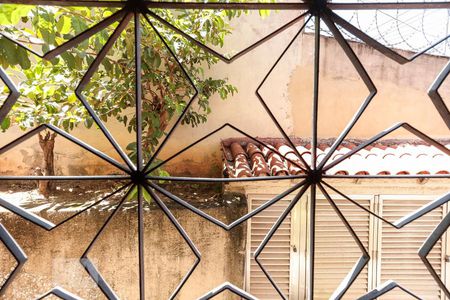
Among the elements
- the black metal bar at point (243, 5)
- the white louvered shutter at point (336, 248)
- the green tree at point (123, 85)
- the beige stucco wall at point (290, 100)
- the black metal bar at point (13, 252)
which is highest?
the beige stucco wall at point (290, 100)

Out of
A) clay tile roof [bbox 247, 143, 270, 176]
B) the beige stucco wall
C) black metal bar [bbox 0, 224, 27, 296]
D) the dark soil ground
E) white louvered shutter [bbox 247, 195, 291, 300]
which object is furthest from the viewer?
the beige stucco wall

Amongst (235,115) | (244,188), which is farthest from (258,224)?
(235,115)

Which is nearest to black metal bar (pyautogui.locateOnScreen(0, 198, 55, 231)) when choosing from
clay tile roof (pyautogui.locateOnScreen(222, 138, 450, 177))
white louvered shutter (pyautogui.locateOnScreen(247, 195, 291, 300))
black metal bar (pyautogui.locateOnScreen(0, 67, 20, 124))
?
black metal bar (pyautogui.locateOnScreen(0, 67, 20, 124))

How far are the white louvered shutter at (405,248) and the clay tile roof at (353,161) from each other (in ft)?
1.21

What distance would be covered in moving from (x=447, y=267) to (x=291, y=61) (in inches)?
96.0

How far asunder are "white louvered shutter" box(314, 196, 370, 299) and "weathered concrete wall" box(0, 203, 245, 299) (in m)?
0.84

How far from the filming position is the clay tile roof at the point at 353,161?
2.97 metres

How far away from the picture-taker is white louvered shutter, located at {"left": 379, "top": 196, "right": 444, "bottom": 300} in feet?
11.3

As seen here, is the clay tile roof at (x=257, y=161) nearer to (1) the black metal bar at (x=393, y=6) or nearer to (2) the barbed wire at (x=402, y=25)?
(2) the barbed wire at (x=402, y=25)

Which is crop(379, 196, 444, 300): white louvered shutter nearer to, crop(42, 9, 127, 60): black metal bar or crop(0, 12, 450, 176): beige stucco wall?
crop(0, 12, 450, 176): beige stucco wall

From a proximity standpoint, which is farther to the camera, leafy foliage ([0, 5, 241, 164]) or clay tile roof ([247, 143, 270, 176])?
clay tile roof ([247, 143, 270, 176])

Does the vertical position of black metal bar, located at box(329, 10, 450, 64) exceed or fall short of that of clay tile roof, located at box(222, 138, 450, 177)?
it falls short

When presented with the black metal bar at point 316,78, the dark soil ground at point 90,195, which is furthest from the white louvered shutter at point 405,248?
Result: the black metal bar at point 316,78

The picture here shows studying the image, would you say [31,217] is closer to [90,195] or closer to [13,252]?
[13,252]
